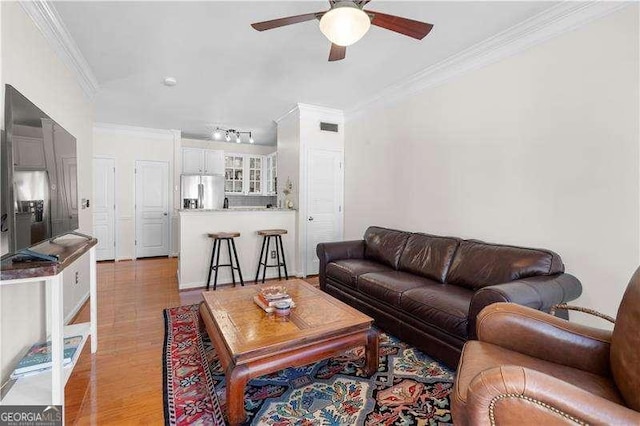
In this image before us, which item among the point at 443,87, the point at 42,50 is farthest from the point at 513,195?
the point at 42,50

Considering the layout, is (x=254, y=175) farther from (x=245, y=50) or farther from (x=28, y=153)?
(x=28, y=153)

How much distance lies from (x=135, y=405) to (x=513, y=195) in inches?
122

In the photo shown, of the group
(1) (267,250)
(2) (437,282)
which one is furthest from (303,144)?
(2) (437,282)

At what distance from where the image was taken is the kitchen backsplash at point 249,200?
23.9 feet

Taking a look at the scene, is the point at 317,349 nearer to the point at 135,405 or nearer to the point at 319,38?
the point at 135,405

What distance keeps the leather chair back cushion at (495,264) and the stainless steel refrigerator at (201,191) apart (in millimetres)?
4973

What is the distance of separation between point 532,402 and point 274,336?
1.25m

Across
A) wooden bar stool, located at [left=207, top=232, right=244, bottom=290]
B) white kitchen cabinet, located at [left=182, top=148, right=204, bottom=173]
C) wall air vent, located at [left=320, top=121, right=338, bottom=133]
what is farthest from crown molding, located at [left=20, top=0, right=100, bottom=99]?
white kitchen cabinet, located at [left=182, top=148, right=204, bottom=173]

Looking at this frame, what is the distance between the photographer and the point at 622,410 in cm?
89

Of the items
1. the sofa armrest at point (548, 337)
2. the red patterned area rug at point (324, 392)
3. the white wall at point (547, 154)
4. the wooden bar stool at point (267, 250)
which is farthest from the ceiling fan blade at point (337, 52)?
the wooden bar stool at point (267, 250)

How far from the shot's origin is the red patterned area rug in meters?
1.67

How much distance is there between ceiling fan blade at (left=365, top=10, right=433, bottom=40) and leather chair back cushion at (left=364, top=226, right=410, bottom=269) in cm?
207

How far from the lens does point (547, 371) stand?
4.33 ft

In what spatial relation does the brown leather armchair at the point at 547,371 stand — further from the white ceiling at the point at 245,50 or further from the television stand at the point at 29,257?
the white ceiling at the point at 245,50
